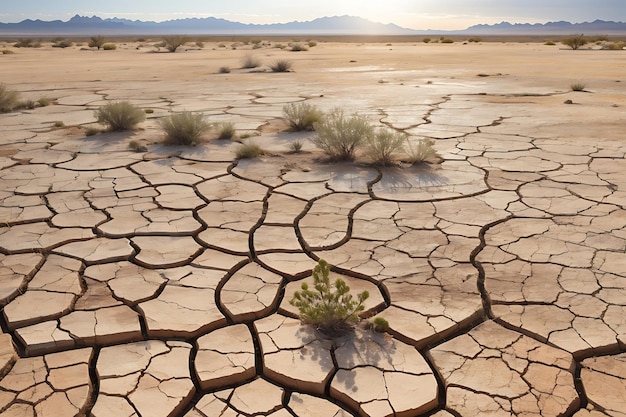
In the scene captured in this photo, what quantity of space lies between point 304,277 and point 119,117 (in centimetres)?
394

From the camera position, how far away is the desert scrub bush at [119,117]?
5.64 metres

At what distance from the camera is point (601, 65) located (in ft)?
44.2

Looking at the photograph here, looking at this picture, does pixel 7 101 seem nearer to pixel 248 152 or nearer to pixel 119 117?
pixel 119 117

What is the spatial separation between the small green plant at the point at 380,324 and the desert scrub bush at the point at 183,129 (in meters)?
3.42

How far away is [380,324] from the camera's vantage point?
209cm

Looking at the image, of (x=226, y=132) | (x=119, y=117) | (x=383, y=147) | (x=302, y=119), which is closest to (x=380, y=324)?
(x=383, y=147)

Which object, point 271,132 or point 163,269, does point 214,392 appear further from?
point 271,132

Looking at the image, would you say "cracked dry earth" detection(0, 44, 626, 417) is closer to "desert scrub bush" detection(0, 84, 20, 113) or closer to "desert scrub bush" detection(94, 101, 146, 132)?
"desert scrub bush" detection(94, 101, 146, 132)

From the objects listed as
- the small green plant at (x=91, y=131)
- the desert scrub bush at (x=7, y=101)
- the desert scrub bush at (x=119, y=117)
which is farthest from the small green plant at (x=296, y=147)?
the desert scrub bush at (x=7, y=101)

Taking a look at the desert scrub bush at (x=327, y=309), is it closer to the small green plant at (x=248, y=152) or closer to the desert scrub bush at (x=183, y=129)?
the small green plant at (x=248, y=152)

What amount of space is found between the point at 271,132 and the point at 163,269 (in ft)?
10.8

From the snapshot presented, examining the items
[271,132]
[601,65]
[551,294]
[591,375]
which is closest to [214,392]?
[591,375]

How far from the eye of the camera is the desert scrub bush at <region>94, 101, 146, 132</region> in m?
5.64

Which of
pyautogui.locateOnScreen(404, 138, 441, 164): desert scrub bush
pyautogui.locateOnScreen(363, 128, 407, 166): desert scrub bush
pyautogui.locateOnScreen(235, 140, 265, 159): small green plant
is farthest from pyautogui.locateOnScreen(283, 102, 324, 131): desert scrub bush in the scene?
pyautogui.locateOnScreen(404, 138, 441, 164): desert scrub bush
